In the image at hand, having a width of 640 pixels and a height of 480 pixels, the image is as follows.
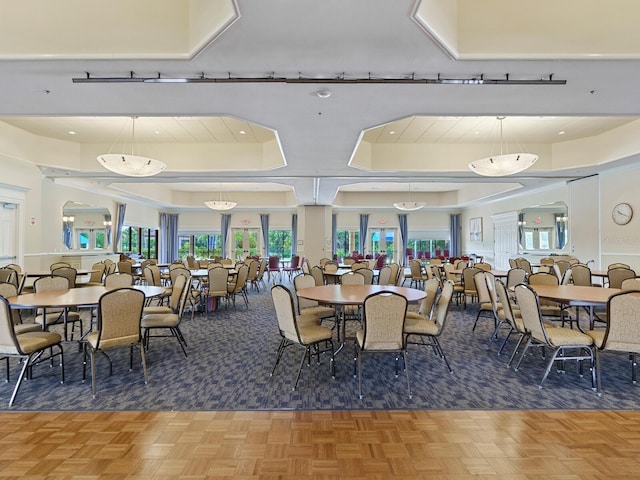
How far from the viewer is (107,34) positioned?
3.13 m

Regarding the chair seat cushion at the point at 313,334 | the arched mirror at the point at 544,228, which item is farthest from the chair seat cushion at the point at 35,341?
the arched mirror at the point at 544,228

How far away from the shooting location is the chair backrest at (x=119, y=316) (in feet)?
10.5

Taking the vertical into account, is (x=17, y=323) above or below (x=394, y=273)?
below

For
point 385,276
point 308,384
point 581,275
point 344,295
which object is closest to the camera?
point 308,384

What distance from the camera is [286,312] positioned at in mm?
3355

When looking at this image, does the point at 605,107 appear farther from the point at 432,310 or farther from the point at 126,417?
the point at 126,417

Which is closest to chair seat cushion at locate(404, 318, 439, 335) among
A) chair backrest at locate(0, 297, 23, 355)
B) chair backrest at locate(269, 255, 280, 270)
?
chair backrest at locate(0, 297, 23, 355)

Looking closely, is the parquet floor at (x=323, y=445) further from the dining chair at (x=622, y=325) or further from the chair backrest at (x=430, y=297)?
the chair backrest at (x=430, y=297)

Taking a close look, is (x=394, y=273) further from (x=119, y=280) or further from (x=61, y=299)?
(x=61, y=299)

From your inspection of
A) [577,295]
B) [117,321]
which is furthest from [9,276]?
[577,295]

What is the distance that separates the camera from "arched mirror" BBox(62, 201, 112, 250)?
948cm

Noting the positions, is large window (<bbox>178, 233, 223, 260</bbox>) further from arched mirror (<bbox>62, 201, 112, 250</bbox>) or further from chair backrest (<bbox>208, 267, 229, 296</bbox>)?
chair backrest (<bbox>208, 267, 229, 296</bbox>)

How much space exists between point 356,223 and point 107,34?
1411 cm

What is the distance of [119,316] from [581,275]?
297 inches
